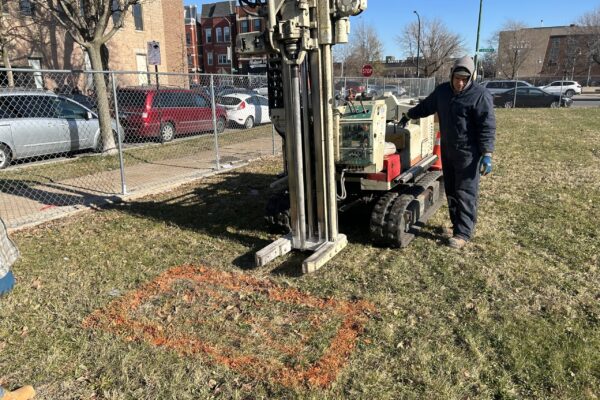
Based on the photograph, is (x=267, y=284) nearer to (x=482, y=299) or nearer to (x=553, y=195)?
(x=482, y=299)

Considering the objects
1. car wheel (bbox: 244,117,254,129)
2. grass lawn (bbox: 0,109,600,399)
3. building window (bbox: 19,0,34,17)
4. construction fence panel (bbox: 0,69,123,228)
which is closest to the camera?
grass lawn (bbox: 0,109,600,399)

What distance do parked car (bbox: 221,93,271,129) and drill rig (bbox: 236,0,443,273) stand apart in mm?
10910

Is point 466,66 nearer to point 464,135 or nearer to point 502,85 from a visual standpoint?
point 464,135

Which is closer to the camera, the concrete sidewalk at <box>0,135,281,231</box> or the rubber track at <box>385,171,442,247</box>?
the rubber track at <box>385,171,442,247</box>

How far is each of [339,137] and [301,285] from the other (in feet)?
4.90

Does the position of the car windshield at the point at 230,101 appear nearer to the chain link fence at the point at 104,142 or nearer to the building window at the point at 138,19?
the chain link fence at the point at 104,142

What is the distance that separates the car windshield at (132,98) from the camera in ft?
40.8

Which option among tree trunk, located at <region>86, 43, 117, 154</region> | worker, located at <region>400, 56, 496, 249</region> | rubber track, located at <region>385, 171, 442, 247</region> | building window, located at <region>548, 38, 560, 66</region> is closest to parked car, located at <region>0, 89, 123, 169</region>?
tree trunk, located at <region>86, 43, 117, 154</region>

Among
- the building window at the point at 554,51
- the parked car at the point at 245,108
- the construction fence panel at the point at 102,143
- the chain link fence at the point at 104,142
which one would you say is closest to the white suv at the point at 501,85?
the parked car at the point at 245,108

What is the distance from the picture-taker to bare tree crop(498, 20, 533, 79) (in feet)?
216

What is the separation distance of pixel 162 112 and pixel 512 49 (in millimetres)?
65844

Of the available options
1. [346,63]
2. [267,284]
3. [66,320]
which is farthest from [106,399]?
[346,63]

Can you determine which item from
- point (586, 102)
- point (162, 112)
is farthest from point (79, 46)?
point (586, 102)

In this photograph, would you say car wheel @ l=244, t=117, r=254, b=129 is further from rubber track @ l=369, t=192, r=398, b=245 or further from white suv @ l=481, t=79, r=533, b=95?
white suv @ l=481, t=79, r=533, b=95
